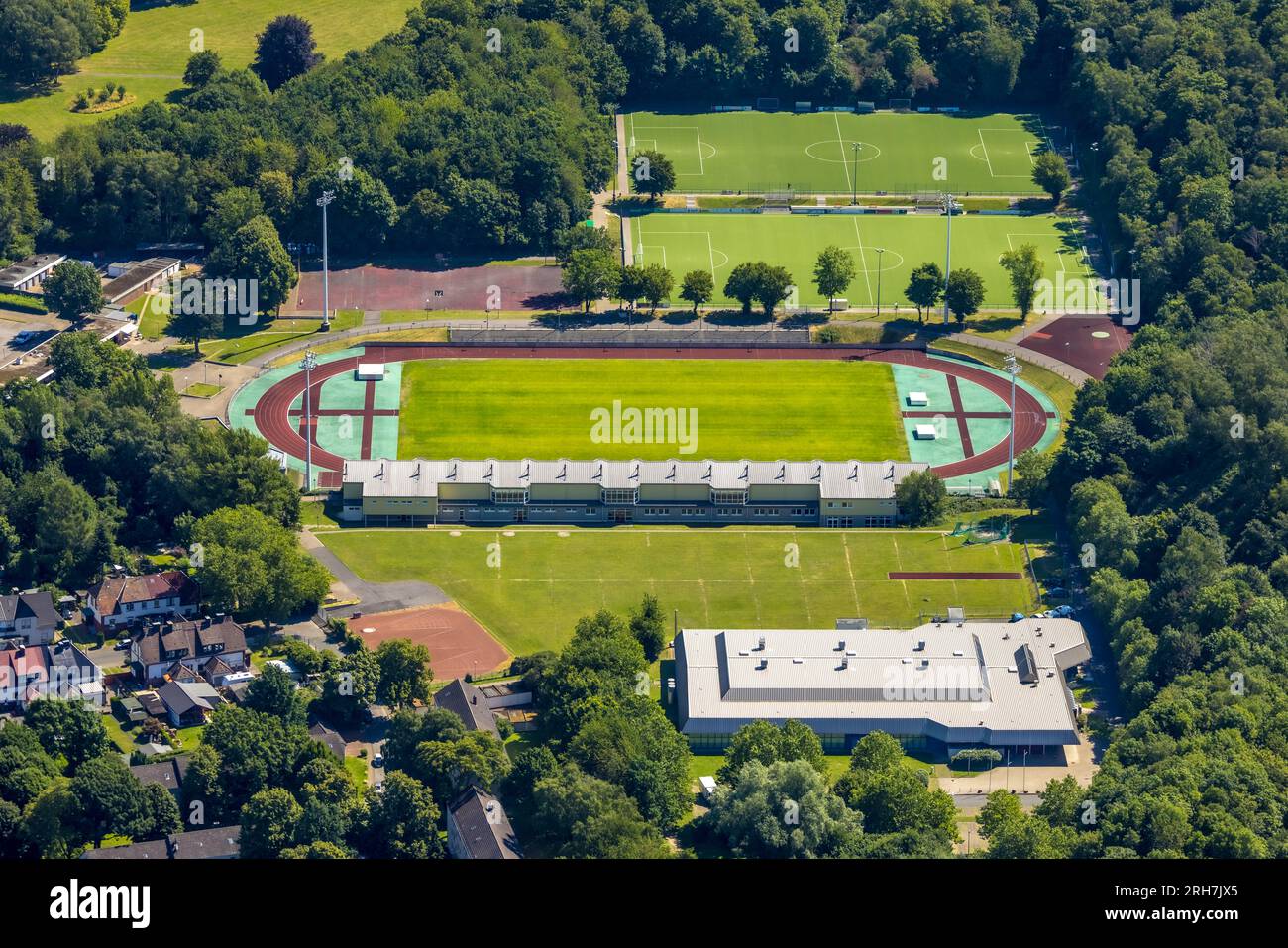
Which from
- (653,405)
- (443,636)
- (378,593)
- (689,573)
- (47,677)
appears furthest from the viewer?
(653,405)

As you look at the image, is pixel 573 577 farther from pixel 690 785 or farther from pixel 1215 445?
pixel 1215 445

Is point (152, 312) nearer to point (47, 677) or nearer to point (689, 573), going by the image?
point (47, 677)

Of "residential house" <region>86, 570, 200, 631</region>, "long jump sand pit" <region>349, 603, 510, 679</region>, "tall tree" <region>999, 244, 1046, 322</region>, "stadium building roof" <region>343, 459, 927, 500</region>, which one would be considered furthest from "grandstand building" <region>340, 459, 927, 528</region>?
"tall tree" <region>999, 244, 1046, 322</region>

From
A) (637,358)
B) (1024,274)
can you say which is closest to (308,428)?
(637,358)

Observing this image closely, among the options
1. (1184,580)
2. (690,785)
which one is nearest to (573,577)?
(690,785)

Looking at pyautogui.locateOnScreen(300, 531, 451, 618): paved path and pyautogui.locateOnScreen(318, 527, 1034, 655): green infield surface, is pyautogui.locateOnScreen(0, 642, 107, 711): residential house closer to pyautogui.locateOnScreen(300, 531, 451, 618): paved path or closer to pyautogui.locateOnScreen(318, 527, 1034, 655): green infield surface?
pyautogui.locateOnScreen(300, 531, 451, 618): paved path

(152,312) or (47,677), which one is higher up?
(152,312)
